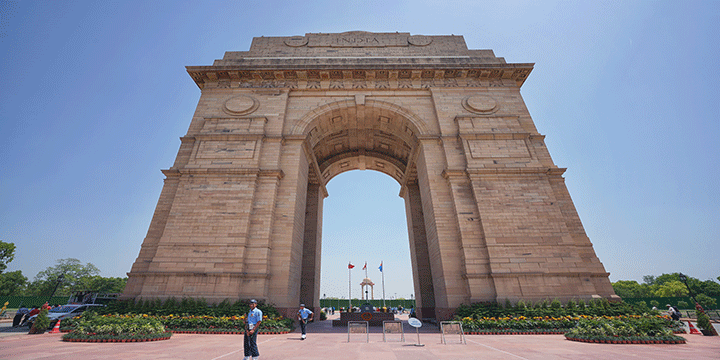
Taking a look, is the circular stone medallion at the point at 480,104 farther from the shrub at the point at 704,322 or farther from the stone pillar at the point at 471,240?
the shrub at the point at 704,322

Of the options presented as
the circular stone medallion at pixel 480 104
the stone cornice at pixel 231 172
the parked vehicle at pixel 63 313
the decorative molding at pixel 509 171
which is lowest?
the parked vehicle at pixel 63 313

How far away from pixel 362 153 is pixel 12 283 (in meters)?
80.6

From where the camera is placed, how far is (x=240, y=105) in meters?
20.0

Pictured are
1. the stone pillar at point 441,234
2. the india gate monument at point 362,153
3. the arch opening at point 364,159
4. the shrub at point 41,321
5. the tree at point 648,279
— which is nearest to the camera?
the shrub at point 41,321

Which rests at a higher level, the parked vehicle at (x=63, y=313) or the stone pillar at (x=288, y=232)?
the stone pillar at (x=288, y=232)

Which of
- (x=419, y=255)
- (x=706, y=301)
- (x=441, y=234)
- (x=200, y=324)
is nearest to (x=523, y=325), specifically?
(x=441, y=234)

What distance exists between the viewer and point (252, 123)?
19.2 meters

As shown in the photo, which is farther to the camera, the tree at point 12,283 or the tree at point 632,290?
the tree at point 632,290

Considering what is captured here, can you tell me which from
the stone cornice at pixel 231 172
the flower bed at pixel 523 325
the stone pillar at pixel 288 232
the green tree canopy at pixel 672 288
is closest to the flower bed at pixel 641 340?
the flower bed at pixel 523 325

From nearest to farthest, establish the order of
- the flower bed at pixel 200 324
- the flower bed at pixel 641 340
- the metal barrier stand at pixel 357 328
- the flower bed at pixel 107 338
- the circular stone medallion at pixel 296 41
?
the flower bed at pixel 641 340 → the flower bed at pixel 107 338 → the metal barrier stand at pixel 357 328 → the flower bed at pixel 200 324 → the circular stone medallion at pixel 296 41

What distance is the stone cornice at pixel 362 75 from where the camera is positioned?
2112cm

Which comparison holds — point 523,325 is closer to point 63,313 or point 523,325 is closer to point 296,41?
point 63,313

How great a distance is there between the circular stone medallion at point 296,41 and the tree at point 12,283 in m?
73.2

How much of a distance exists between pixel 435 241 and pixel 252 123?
13.4 m
